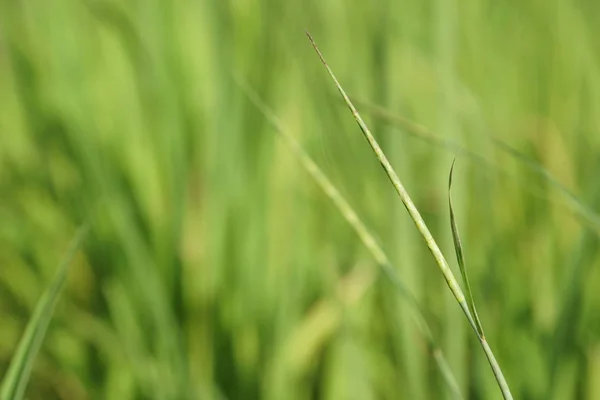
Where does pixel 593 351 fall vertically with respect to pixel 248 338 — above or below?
below

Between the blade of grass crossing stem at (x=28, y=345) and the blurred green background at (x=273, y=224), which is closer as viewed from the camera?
the blade of grass crossing stem at (x=28, y=345)

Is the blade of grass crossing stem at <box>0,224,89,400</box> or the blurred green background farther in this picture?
the blurred green background

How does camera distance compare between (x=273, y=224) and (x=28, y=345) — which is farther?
(x=273, y=224)

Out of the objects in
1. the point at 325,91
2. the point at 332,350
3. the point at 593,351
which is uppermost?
the point at 325,91

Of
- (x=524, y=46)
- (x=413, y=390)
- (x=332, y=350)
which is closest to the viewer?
(x=413, y=390)

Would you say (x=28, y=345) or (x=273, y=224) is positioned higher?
(x=273, y=224)

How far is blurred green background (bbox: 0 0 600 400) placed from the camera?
45cm

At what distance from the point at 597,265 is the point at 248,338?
29 centimetres

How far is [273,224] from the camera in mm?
612

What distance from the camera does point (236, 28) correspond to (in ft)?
2.22

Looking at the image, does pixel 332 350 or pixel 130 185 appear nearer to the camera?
pixel 332 350

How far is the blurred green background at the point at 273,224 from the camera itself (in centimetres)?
45

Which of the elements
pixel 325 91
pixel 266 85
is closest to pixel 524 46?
pixel 266 85

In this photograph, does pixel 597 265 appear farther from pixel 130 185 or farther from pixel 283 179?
pixel 130 185
